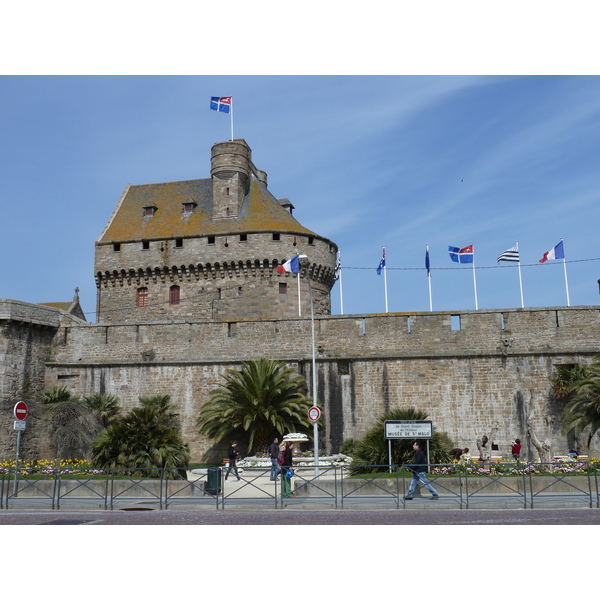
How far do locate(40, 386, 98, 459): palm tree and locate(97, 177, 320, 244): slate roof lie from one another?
16.7 metres

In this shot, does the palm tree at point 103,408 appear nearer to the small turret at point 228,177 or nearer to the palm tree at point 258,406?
the palm tree at point 258,406

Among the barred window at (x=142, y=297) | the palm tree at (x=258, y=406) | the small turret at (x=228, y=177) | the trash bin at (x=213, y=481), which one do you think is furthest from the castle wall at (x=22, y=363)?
the small turret at (x=228, y=177)

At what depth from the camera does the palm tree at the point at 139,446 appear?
20.7m

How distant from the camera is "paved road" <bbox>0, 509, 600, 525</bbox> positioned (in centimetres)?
1289

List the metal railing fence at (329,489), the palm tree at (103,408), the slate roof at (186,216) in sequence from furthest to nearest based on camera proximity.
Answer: the slate roof at (186,216) → the palm tree at (103,408) → the metal railing fence at (329,489)

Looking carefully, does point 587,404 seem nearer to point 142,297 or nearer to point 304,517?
point 304,517

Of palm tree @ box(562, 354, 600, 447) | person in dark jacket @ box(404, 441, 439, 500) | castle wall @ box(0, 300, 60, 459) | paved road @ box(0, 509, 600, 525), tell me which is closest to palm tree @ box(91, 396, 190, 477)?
paved road @ box(0, 509, 600, 525)

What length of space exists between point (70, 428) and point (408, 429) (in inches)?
507

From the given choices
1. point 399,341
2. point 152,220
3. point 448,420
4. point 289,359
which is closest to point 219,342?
point 289,359

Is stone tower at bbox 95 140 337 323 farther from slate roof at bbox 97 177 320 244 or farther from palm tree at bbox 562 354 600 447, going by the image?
palm tree at bbox 562 354 600 447

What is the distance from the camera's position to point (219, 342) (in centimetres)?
2862

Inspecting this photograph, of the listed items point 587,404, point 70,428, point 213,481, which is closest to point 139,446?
point 213,481

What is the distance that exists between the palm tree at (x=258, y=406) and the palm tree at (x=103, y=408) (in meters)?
3.63

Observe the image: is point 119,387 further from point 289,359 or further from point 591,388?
point 591,388
